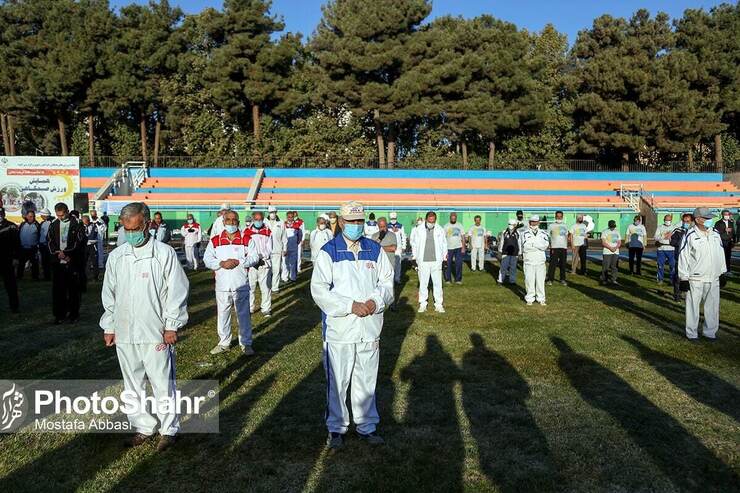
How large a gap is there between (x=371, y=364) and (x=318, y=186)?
33.5 m

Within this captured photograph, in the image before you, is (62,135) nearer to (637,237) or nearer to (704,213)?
(637,237)

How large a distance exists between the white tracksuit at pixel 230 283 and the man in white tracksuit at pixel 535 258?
21.5 ft

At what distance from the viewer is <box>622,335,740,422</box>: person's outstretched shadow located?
642 cm

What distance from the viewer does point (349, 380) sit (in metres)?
5.39

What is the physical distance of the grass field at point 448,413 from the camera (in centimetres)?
477

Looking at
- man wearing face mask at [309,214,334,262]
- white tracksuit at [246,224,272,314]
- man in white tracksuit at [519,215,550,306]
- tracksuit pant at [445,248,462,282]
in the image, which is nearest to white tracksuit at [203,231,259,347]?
white tracksuit at [246,224,272,314]

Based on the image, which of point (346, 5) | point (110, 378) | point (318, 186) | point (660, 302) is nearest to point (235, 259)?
point (110, 378)

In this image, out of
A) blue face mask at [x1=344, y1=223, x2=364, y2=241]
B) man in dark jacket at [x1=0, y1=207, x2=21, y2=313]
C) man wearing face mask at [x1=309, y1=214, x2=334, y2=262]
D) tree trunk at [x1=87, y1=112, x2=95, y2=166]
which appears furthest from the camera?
tree trunk at [x1=87, y1=112, x2=95, y2=166]

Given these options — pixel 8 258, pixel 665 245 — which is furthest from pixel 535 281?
pixel 8 258

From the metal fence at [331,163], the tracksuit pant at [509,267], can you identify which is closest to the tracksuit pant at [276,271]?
the tracksuit pant at [509,267]

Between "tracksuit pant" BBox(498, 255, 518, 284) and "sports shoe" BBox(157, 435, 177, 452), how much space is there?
1244 cm

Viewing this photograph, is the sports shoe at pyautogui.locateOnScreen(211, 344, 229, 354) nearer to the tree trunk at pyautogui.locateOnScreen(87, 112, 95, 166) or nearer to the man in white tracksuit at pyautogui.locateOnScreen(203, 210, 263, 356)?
the man in white tracksuit at pyautogui.locateOnScreen(203, 210, 263, 356)

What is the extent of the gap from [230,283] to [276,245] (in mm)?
6599

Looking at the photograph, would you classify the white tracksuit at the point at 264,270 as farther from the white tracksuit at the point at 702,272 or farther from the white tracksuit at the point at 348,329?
the white tracksuit at the point at 702,272
